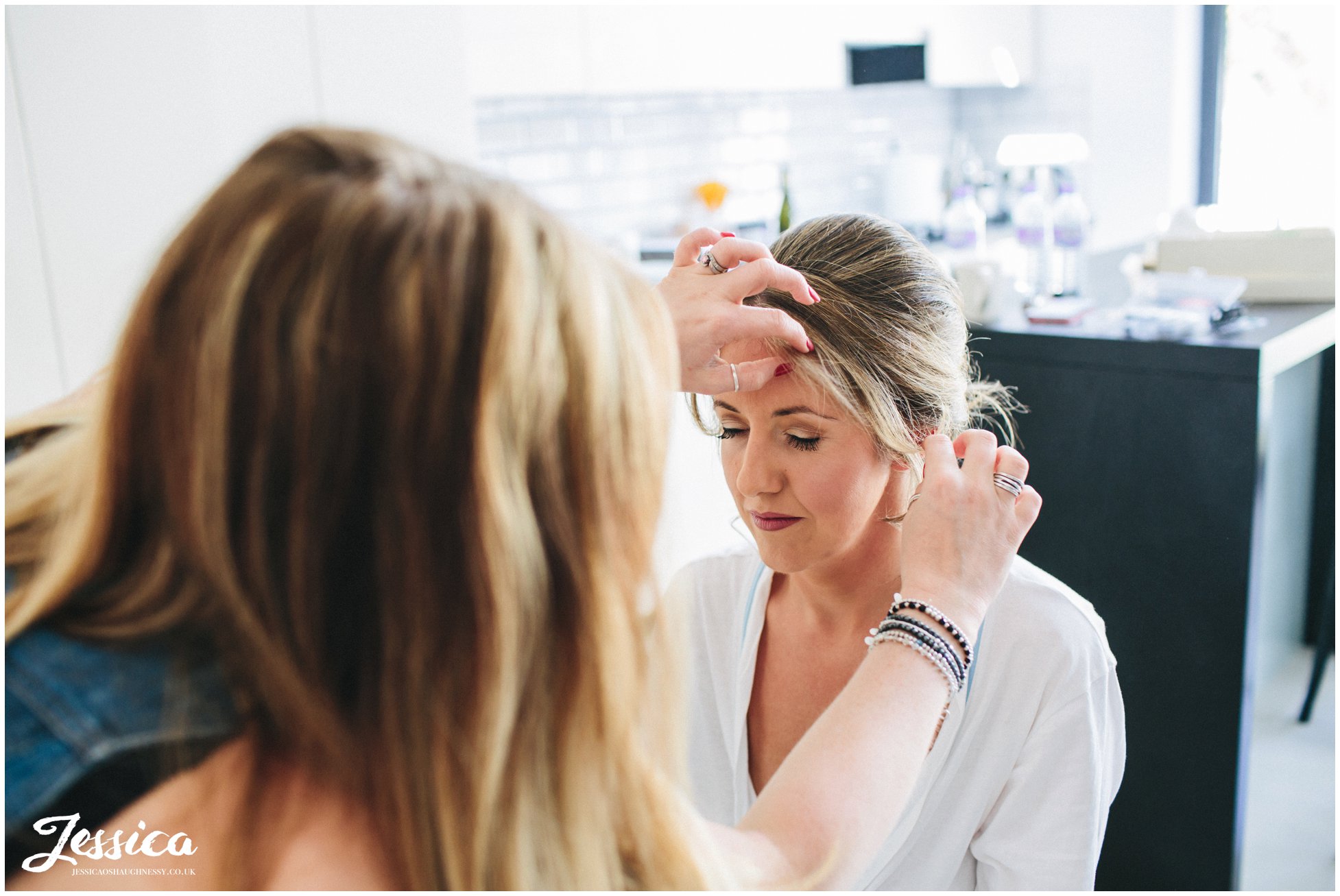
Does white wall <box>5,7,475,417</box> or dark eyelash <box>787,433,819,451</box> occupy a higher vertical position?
white wall <box>5,7,475,417</box>

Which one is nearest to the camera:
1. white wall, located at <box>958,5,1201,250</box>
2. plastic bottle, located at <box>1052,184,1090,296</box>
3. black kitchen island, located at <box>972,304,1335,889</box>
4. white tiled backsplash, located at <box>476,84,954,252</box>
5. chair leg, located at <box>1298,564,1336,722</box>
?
black kitchen island, located at <box>972,304,1335,889</box>

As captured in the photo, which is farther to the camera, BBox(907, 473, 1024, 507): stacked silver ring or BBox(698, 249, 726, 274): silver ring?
BBox(698, 249, 726, 274): silver ring

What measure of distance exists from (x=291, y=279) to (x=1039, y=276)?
249 cm

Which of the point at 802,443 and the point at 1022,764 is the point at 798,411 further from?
the point at 1022,764

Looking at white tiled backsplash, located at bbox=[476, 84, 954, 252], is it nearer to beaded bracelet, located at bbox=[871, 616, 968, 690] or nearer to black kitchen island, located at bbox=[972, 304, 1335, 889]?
black kitchen island, located at bbox=[972, 304, 1335, 889]

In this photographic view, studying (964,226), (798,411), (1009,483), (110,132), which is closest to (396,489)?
(1009,483)

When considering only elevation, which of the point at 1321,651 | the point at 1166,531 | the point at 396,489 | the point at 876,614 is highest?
the point at 396,489

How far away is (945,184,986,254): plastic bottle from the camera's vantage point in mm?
3602

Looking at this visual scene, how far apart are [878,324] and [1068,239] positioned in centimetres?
159

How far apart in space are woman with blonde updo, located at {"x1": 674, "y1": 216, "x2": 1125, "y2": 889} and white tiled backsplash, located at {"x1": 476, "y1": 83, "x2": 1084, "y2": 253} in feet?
5.69

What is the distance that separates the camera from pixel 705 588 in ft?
5.00

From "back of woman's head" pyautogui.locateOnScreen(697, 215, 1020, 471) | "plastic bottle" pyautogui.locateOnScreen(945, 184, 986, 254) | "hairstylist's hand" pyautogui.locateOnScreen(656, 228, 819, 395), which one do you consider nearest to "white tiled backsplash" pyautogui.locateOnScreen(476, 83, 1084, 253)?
"plastic bottle" pyautogui.locateOnScreen(945, 184, 986, 254)

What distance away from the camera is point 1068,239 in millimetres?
2652

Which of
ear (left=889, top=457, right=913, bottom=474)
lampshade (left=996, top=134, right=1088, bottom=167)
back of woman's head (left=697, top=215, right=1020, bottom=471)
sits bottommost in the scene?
ear (left=889, top=457, right=913, bottom=474)
